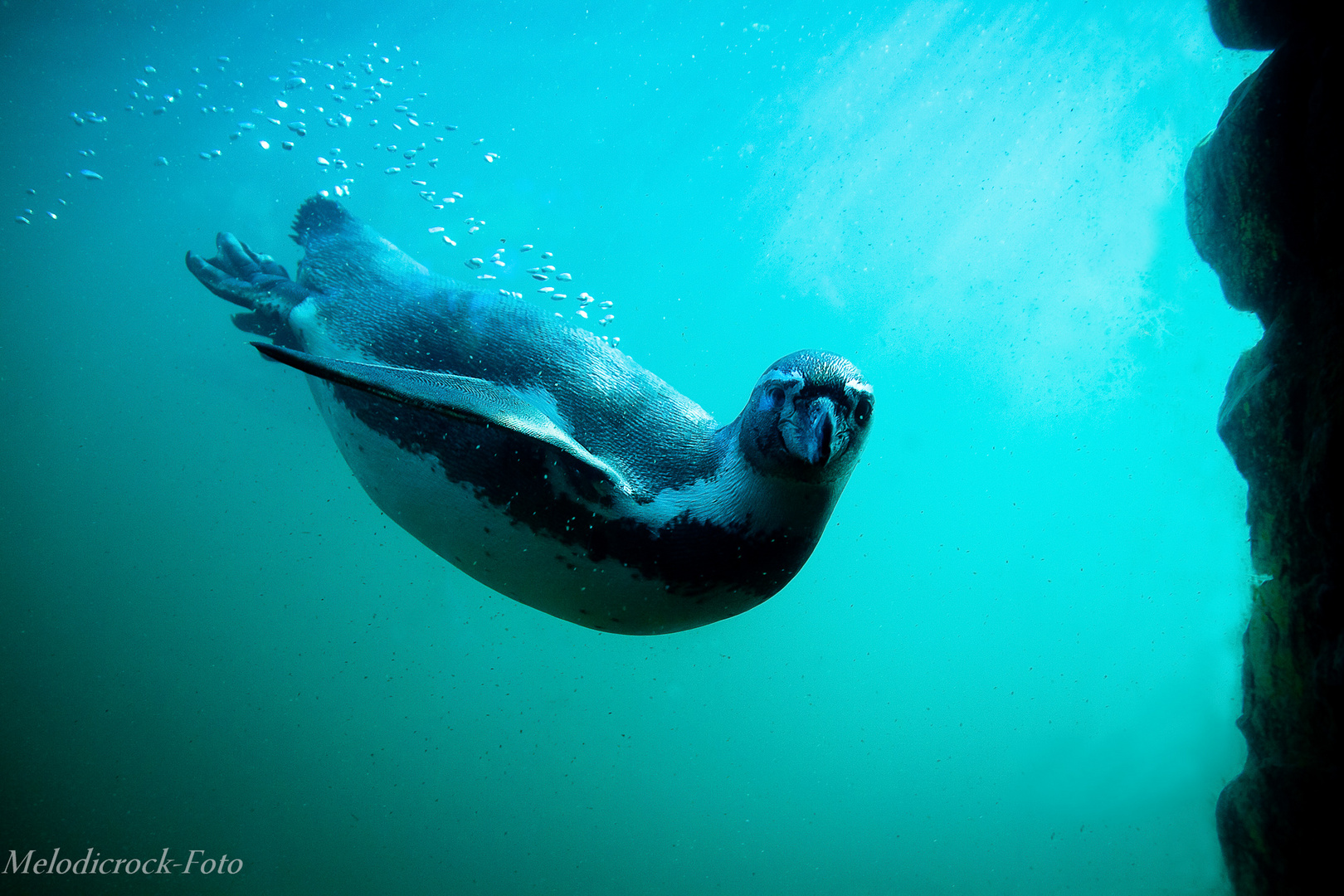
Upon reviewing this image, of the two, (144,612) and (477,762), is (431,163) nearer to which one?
(144,612)

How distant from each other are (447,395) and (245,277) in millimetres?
2243

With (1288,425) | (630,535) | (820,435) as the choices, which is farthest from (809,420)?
(1288,425)

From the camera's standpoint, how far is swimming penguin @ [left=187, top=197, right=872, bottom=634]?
1.46 m

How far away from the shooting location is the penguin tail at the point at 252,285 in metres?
2.50

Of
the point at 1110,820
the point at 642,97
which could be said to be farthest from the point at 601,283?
the point at 1110,820

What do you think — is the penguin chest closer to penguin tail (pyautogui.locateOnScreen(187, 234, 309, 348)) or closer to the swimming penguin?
the swimming penguin

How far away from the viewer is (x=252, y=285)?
103 inches

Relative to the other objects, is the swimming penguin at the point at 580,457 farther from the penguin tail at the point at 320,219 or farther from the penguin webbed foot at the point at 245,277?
the penguin tail at the point at 320,219

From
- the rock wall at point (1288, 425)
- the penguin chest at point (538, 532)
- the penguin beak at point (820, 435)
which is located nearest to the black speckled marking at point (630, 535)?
the penguin chest at point (538, 532)

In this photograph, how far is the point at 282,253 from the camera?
9.39 metres

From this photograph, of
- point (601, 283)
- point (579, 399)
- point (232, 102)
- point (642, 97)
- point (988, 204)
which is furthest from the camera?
point (601, 283)

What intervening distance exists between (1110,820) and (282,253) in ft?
80.7

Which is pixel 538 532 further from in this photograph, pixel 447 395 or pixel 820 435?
pixel 820 435

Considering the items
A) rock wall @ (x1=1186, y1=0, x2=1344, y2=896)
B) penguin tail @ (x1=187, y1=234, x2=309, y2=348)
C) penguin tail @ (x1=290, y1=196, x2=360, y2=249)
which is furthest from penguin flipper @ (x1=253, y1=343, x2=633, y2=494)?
rock wall @ (x1=1186, y1=0, x2=1344, y2=896)
